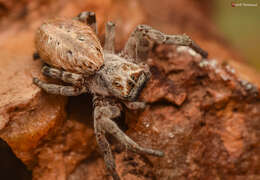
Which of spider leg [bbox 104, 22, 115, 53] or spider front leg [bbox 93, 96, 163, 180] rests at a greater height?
spider leg [bbox 104, 22, 115, 53]

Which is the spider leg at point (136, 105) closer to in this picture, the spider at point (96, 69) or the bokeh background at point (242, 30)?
the spider at point (96, 69)

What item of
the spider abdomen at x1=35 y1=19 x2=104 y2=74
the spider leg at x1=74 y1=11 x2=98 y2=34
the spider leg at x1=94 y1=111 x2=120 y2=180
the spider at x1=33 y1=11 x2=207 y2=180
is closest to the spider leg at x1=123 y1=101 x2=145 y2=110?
the spider at x1=33 y1=11 x2=207 y2=180

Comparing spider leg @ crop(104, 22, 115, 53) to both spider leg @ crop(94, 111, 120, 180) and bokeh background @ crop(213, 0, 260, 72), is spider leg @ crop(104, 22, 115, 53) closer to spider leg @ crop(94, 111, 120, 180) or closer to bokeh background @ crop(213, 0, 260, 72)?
spider leg @ crop(94, 111, 120, 180)

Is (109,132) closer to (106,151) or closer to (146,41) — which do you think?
(106,151)

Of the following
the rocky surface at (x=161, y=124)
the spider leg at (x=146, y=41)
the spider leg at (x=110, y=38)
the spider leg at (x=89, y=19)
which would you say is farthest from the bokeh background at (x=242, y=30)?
the spider leg at (x=89, y=19)

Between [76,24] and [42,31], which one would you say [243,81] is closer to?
[76,24]

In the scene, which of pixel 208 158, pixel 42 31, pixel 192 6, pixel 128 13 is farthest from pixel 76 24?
pixel 192 6

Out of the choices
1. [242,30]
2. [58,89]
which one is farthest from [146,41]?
[242,30]
